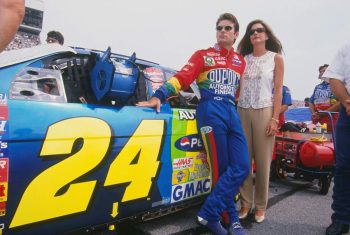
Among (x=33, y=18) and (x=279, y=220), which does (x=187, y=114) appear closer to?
(x=279, y=220)

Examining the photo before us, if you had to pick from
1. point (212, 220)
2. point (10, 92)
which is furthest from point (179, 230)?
point (10, 92)

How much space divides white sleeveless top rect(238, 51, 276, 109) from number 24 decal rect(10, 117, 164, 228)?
1.15 metres

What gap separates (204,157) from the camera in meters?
2.81

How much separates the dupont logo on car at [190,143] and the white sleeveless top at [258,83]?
0.64 m

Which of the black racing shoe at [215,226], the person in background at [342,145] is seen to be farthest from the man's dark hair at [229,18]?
the black racing shoe at [215,226]

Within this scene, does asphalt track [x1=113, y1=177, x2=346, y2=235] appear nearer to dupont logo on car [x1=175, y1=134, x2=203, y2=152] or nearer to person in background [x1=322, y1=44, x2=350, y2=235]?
person in background [x1=322, y1=44, x2=350, y2=235]

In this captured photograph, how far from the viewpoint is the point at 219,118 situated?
8.49 ft

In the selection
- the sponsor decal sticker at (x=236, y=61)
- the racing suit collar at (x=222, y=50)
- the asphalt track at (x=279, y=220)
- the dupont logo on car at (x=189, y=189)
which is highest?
the racing suit collar at (x=222, y=50)

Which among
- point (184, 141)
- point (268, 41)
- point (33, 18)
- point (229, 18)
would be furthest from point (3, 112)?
point (33, 18)

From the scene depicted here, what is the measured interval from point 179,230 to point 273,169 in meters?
2.70

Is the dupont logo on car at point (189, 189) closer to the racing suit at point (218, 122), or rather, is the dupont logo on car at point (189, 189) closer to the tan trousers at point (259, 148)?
the racing suit at point (218, 122)

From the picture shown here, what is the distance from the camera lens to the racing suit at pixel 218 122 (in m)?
2.50

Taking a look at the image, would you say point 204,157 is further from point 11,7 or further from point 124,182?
point 11,7

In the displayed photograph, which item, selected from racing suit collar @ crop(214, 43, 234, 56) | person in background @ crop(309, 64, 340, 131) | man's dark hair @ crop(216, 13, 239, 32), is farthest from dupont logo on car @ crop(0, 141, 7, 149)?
person in background @ crop(309, 64, 340, 131)
